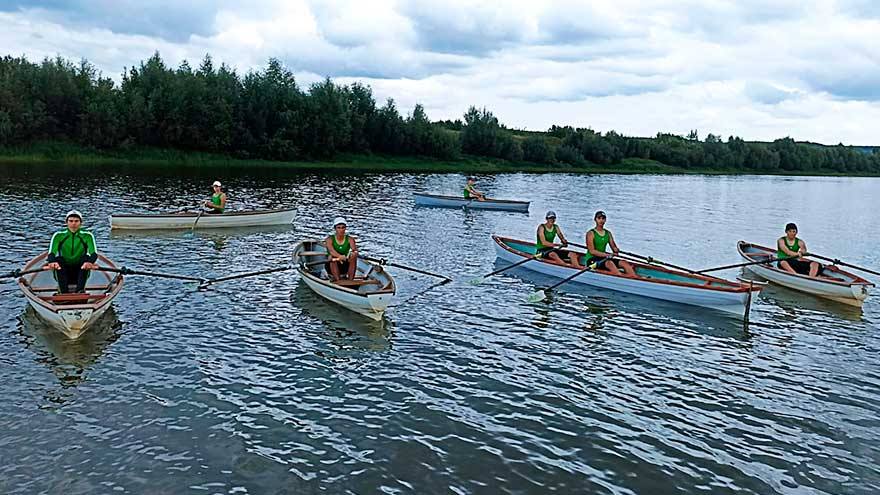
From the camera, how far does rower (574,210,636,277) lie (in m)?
20.9

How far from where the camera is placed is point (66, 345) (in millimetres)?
13453

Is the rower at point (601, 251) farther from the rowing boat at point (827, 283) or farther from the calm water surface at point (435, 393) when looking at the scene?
the rowing boat at point (827, 283)

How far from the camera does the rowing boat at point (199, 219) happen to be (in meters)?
28.9

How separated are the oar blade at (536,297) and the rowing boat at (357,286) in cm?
439

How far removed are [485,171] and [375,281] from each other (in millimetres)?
80863

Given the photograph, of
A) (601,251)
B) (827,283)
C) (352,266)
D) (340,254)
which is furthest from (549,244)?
(827,283)

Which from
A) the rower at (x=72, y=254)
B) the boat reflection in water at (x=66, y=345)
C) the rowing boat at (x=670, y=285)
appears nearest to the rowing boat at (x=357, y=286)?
the boat reflection in water at (x=66, y=345)

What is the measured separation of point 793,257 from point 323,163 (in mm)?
69182

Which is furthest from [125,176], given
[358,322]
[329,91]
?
[358,322]

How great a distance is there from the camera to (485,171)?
97438 millimetres

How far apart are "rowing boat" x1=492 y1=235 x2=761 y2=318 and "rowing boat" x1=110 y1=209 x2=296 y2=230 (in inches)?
548

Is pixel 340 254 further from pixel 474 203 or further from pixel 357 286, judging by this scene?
pixel 474 203

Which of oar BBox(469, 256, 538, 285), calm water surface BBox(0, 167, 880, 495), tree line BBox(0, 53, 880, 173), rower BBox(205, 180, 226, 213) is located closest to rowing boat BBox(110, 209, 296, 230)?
rower BBox(205, 180, 226, 213)

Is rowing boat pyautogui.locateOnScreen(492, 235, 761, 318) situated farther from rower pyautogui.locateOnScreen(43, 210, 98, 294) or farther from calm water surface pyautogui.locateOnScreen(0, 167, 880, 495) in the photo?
rower pyautogui.locateOnScreen(43, 210, 98, 294)
